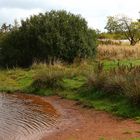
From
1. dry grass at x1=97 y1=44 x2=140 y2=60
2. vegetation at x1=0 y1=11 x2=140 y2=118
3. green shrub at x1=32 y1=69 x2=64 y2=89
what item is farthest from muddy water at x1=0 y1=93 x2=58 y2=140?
dry grass at x1=97 y1=44 x2=140 y2=60

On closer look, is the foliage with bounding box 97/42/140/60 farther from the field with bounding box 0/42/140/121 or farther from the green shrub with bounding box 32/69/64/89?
the green shrub with bounding box 32/69/64/89

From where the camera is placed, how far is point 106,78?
18.2 meters

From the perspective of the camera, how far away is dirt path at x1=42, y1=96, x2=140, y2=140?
11891 millimetres

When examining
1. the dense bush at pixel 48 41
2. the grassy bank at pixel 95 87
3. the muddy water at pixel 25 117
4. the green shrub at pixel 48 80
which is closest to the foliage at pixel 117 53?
the dense bush at pixel 48 41

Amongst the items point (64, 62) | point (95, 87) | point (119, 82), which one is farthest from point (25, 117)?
point (64, 62)

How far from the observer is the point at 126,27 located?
6184 cm

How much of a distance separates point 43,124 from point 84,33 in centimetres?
1973

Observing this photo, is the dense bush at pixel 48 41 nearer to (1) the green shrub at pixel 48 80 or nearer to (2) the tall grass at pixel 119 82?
(1) the green shrub at pixel 48 80

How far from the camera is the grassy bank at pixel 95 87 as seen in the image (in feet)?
50.3

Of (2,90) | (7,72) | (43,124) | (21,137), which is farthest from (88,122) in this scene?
(7,72)

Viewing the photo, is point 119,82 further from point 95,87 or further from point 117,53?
point 117,53

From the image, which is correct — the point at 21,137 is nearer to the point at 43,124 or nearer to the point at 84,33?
the point at 43,124

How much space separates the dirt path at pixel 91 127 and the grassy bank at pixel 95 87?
647 millimetres

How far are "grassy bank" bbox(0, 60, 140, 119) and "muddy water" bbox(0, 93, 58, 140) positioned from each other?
4.46ft
